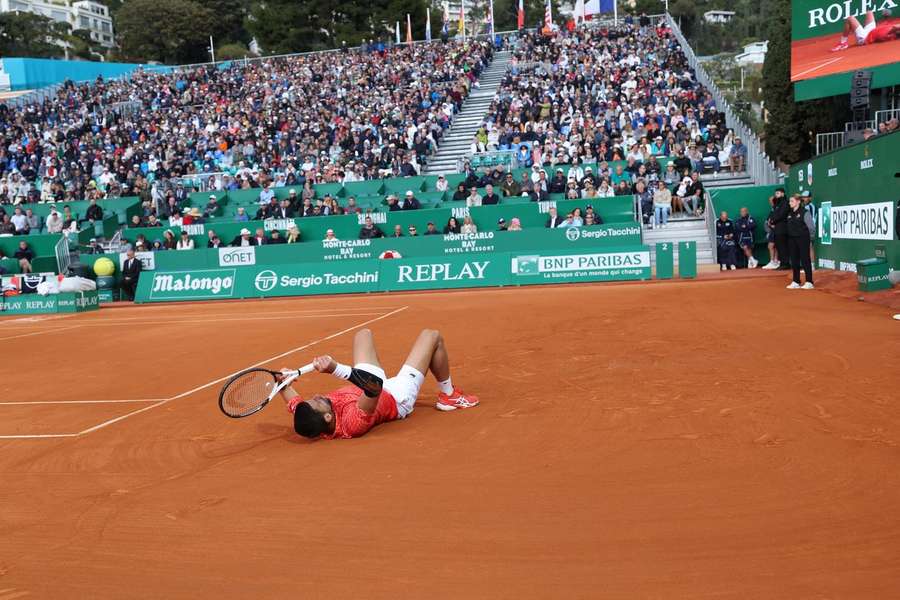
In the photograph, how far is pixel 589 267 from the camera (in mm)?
23016

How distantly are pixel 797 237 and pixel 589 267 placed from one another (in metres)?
7.02

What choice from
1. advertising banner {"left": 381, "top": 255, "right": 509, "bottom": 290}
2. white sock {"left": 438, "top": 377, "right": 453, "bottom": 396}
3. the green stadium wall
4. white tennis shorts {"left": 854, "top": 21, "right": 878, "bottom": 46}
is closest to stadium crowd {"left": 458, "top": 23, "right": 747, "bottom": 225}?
advertising banner {"left": 381, "top": 255, "right": 509, "bottom": 290}

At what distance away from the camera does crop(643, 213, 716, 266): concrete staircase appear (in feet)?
82.6

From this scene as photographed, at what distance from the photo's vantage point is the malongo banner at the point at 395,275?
2302 cm

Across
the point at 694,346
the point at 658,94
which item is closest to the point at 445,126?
the point at 658,94

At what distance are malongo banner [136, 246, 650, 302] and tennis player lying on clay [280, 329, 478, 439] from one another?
15427mm

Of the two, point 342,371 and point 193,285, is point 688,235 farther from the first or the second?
point 342,371

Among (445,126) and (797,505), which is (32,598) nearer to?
(797,505)

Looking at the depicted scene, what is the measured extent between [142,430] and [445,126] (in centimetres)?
2961

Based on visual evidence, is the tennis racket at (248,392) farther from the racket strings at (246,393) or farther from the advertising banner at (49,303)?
the advertising banner at (49,303)

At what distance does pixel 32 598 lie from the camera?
4.18 m

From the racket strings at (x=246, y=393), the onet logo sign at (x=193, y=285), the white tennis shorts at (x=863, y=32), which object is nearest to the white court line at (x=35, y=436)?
the racket strings at (x=246, y=393)

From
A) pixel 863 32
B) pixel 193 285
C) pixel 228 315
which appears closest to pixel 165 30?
pixel 193 285

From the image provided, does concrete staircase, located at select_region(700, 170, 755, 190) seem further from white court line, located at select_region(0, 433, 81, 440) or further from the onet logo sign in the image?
white court line, located at select_region(0, 433, 81, 440)
